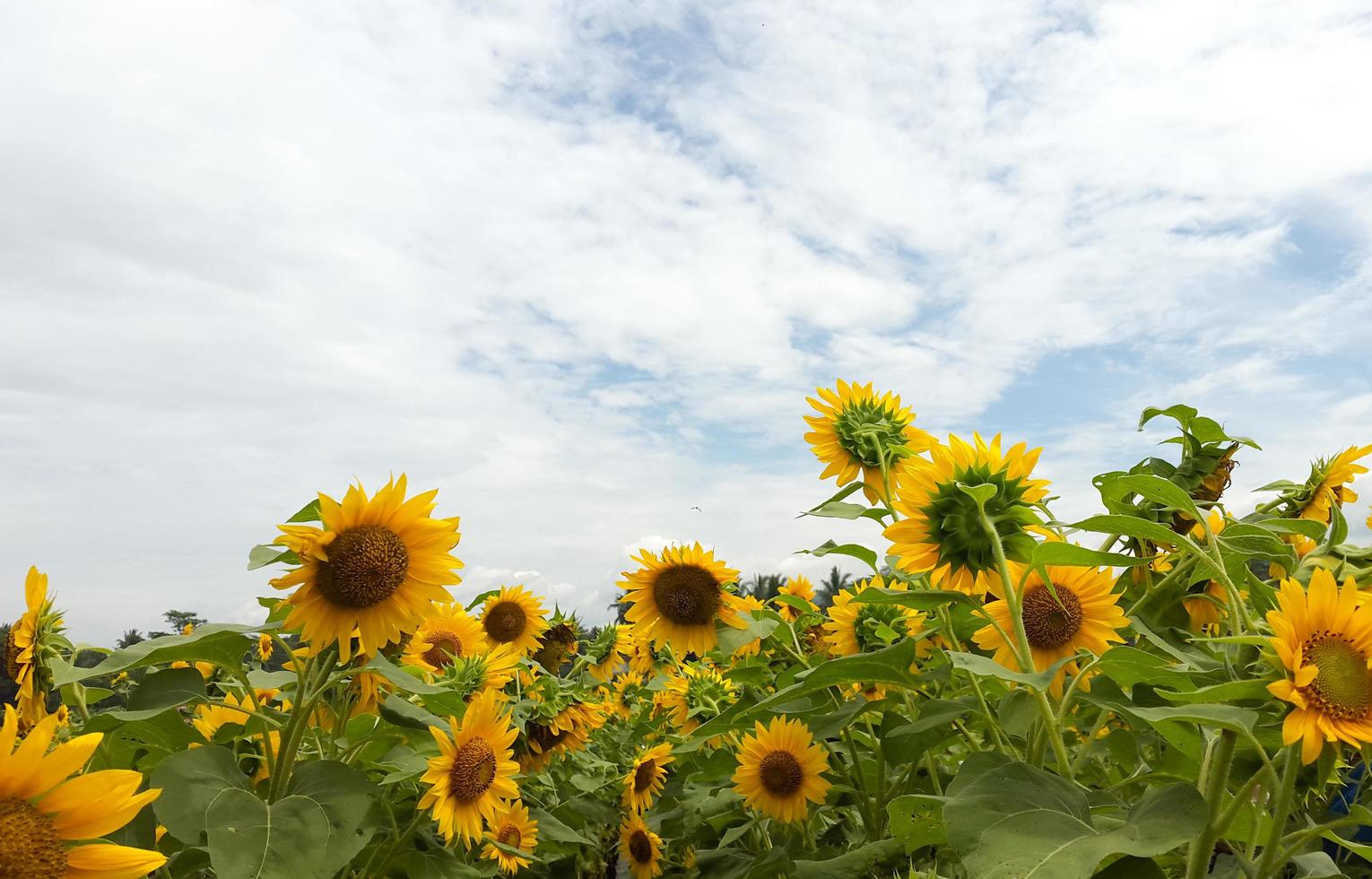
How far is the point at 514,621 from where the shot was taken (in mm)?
3490

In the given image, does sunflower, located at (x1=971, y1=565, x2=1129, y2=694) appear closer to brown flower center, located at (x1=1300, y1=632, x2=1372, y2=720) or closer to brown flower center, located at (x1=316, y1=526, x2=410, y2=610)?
brown flower center, located at (x1=1300, y1=632, x2=1372, y2=720)

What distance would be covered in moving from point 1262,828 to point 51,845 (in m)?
1.68

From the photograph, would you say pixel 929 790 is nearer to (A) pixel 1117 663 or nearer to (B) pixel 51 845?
(A) pixel 1117 663

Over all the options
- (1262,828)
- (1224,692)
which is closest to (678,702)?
(1262,828)

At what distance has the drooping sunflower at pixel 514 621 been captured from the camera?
11.4 ft

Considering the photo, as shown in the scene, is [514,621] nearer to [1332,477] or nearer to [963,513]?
[963,513]

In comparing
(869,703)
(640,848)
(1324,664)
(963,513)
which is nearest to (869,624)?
(869,703)

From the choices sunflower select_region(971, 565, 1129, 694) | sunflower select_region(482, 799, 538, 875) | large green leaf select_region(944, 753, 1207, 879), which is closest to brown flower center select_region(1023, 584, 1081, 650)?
sunflower select_region(971, 565, 1129, 694)

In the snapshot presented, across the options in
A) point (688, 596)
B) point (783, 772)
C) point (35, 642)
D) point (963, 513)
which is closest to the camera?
point (963, 513)

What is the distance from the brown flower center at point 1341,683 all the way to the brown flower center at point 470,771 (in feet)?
5.19

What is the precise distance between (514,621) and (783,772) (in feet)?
5.12

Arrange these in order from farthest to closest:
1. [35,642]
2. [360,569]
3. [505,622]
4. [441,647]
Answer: [505,622] < [441,647] < [35,642] < [360,569]

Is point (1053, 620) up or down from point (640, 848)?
up

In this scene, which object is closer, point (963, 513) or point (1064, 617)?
point (963, 513)
